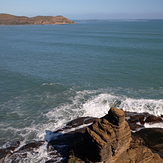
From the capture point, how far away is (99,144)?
54.3 feet

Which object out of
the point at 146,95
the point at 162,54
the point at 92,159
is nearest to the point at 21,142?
the point at 92,159

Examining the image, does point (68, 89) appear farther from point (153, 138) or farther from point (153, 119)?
point (153, 138)

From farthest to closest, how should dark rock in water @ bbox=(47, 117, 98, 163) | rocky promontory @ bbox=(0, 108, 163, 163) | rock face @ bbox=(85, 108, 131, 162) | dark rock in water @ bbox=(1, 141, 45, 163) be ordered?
dark rock in water @ bbox=(47, 117, 98, 163) < dark rock in water @ bbox=(1, 141, 45, 163) < rocky promontory @ bbox=(0, 108, 163, 163) < rock face @ bbox=(85, 108, 131, 162)

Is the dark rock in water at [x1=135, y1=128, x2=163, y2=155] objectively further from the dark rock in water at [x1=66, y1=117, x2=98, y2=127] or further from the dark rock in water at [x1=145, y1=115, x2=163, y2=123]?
the dark rock in water at [x1=66, y1=117, x2=98, y2=127]

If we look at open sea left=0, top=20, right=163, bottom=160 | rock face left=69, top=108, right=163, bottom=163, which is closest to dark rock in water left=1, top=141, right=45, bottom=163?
open sea left=0, top=20, right=163, bottom=160

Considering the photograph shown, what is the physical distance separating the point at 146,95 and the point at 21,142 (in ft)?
81.3

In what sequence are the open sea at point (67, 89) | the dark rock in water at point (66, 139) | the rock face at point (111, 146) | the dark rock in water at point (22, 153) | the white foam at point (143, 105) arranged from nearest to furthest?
1. the rock face at point (111, 146)
2. the dark rock in water at point (22, 153)
3. the dark rock in water at point (66, 139)
4. the open sea at point (67, 89)
5. the white foam at point (143, 105)

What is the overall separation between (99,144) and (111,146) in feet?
4.20

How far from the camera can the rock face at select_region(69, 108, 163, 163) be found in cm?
1683

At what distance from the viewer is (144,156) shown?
18.1 m

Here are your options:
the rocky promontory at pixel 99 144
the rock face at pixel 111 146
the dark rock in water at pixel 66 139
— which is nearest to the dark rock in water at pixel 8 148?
the rocky promontory at pixel 99 144

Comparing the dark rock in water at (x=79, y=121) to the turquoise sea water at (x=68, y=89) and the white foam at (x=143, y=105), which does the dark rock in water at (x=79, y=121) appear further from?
the white foam at (x=143, y=105)

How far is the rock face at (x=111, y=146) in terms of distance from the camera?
16828 mm

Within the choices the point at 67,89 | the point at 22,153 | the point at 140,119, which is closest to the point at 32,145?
the point at 22,153
